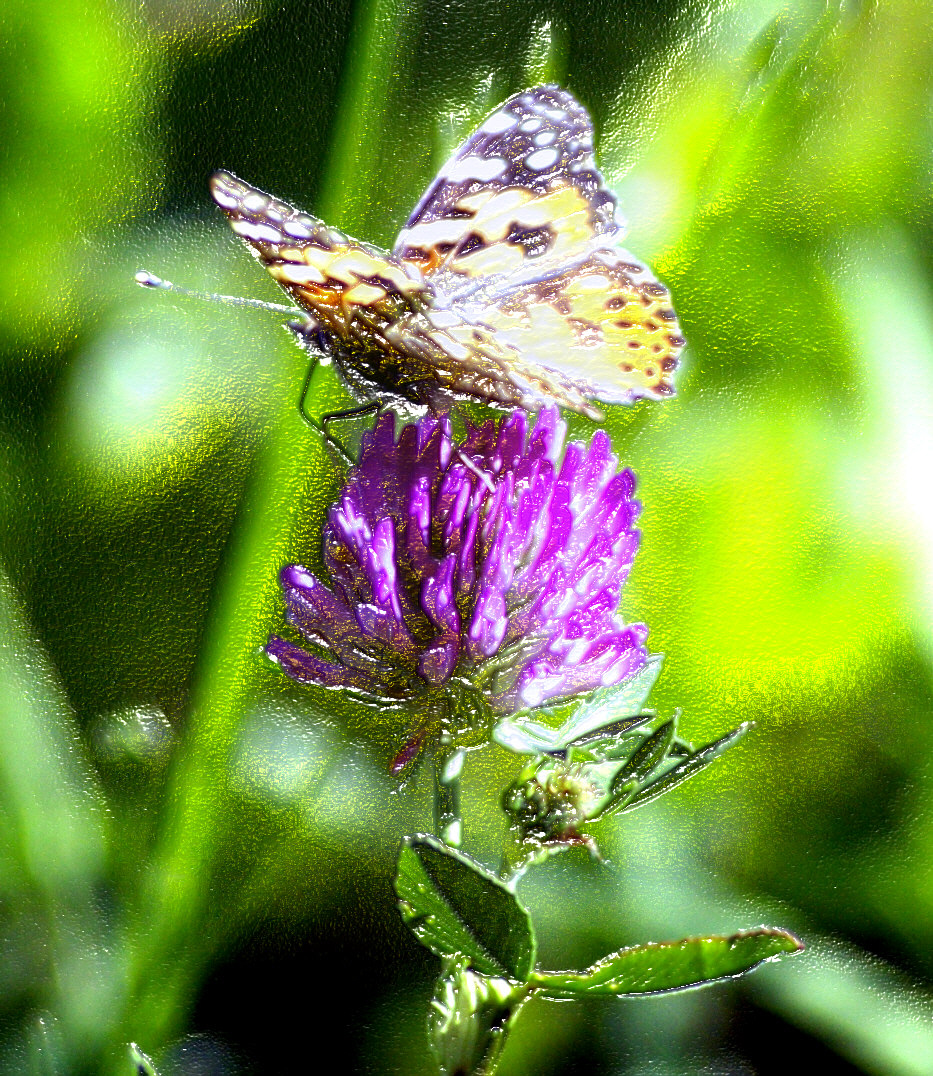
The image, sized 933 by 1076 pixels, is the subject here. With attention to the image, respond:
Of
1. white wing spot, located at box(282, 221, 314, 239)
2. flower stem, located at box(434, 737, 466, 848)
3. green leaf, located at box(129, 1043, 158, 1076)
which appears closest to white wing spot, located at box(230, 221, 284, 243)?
white wing spot, located at box(282, 221, 314, 239)

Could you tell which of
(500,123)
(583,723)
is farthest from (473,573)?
(500,123)

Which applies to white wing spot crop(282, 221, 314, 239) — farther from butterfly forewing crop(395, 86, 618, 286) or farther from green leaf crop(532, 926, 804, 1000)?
green leaf crop(532, 926, 804, 1000)

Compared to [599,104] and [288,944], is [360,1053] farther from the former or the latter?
[599,104]

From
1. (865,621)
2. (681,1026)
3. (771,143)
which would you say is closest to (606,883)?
(681,1026)

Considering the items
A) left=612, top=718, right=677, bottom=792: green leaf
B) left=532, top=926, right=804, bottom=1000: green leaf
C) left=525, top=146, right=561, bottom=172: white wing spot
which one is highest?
left=525, top=146, right=561, bottom=172: white wing spot

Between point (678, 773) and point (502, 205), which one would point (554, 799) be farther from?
point (502, 205)

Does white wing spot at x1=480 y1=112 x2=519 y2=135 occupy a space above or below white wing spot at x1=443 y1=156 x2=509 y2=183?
above

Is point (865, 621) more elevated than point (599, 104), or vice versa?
point (599, 104)
